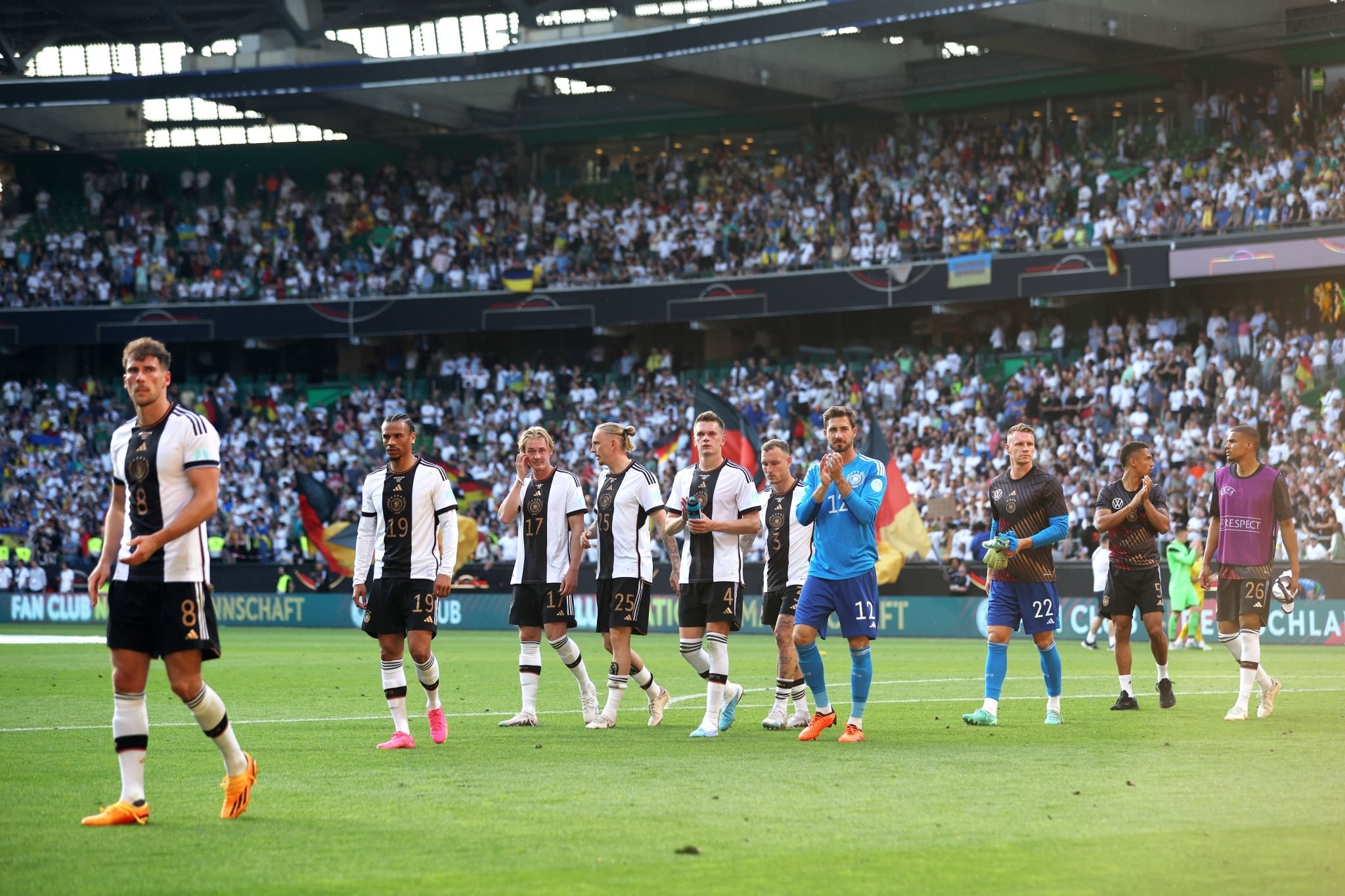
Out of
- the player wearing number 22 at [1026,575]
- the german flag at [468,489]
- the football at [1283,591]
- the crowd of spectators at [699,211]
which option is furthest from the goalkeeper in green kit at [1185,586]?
the german flag at [468,489]

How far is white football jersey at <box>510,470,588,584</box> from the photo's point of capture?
13406 mm

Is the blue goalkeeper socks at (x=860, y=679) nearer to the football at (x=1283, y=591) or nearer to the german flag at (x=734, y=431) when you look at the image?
the football at (x=1283, y=591)

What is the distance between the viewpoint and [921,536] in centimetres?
3111

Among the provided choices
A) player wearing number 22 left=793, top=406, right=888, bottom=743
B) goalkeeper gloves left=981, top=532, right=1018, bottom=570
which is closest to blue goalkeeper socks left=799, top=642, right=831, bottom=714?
player wearing number 22 left=793, top=406, right=888, bottom=743

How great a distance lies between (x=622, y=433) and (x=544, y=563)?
1340 millimetres

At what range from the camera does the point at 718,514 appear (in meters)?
12.8

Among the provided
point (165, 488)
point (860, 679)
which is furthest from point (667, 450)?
point (165, 488)

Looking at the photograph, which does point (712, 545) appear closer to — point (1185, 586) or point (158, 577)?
point (158, 577)

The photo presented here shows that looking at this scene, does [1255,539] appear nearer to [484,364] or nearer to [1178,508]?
[1178,508]

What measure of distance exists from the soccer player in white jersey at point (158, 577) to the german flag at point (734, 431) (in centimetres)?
2230

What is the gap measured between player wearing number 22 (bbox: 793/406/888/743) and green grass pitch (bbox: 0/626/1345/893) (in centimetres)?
51

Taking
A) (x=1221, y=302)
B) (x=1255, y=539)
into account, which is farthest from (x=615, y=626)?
(x=1221, y=302)

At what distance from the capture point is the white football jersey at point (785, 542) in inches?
530

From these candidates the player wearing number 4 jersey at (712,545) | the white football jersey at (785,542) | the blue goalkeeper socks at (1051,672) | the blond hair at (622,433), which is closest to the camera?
the player wearing number 4 jersey at (712,545)
